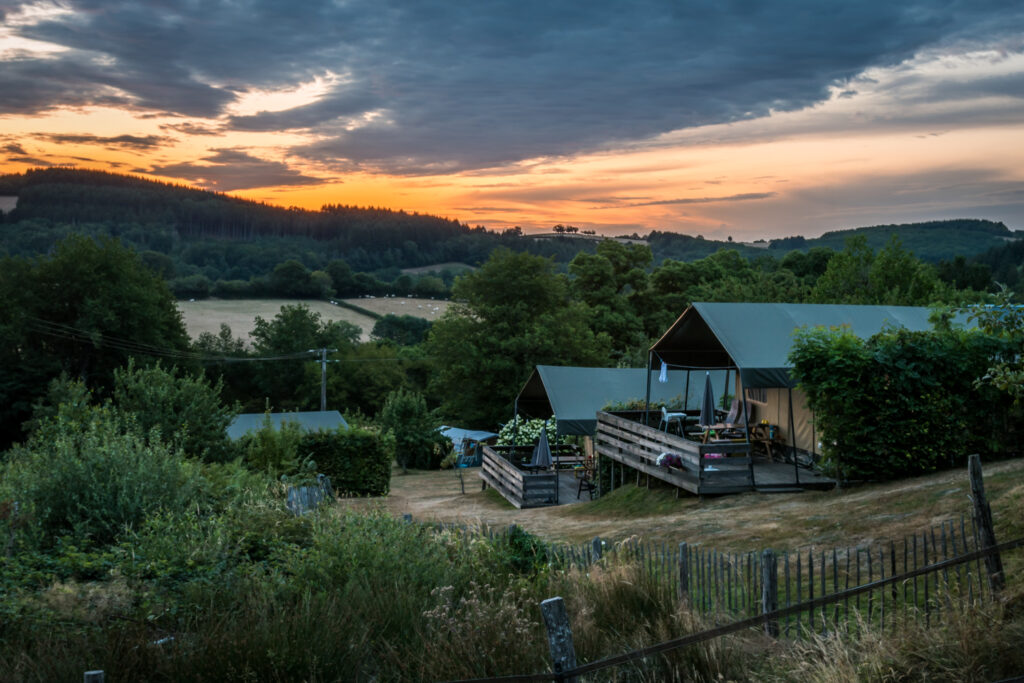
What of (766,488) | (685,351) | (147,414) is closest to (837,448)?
(766,488)

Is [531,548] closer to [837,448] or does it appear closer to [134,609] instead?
[134,609]

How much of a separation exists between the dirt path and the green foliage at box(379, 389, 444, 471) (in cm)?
2469

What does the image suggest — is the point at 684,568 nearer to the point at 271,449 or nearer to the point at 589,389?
the point at 589,389

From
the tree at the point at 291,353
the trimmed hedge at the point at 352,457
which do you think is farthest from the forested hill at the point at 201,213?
the trimmed hedge at the point at 352,457

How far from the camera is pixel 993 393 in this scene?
14891 millimetres

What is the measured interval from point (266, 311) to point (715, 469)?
92309 millimetres

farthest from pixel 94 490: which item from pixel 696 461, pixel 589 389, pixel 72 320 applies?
pixel 72 320

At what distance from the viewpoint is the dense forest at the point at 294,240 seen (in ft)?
316

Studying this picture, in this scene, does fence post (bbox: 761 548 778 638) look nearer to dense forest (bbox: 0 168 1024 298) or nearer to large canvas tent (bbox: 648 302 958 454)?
large canvas tent (bbox: 648 302 958 454)

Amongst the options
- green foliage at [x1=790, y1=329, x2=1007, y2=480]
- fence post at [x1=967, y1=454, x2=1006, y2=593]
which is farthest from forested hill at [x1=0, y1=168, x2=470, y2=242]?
fence post at [x1=967, y1=454, x2=1006, y2=593]

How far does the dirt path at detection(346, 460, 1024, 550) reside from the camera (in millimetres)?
11125

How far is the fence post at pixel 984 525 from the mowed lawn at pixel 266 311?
3415 inches

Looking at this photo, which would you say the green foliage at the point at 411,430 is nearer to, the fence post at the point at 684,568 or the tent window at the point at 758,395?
the tent window at the point at 758,395

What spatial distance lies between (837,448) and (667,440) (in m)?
3.70
